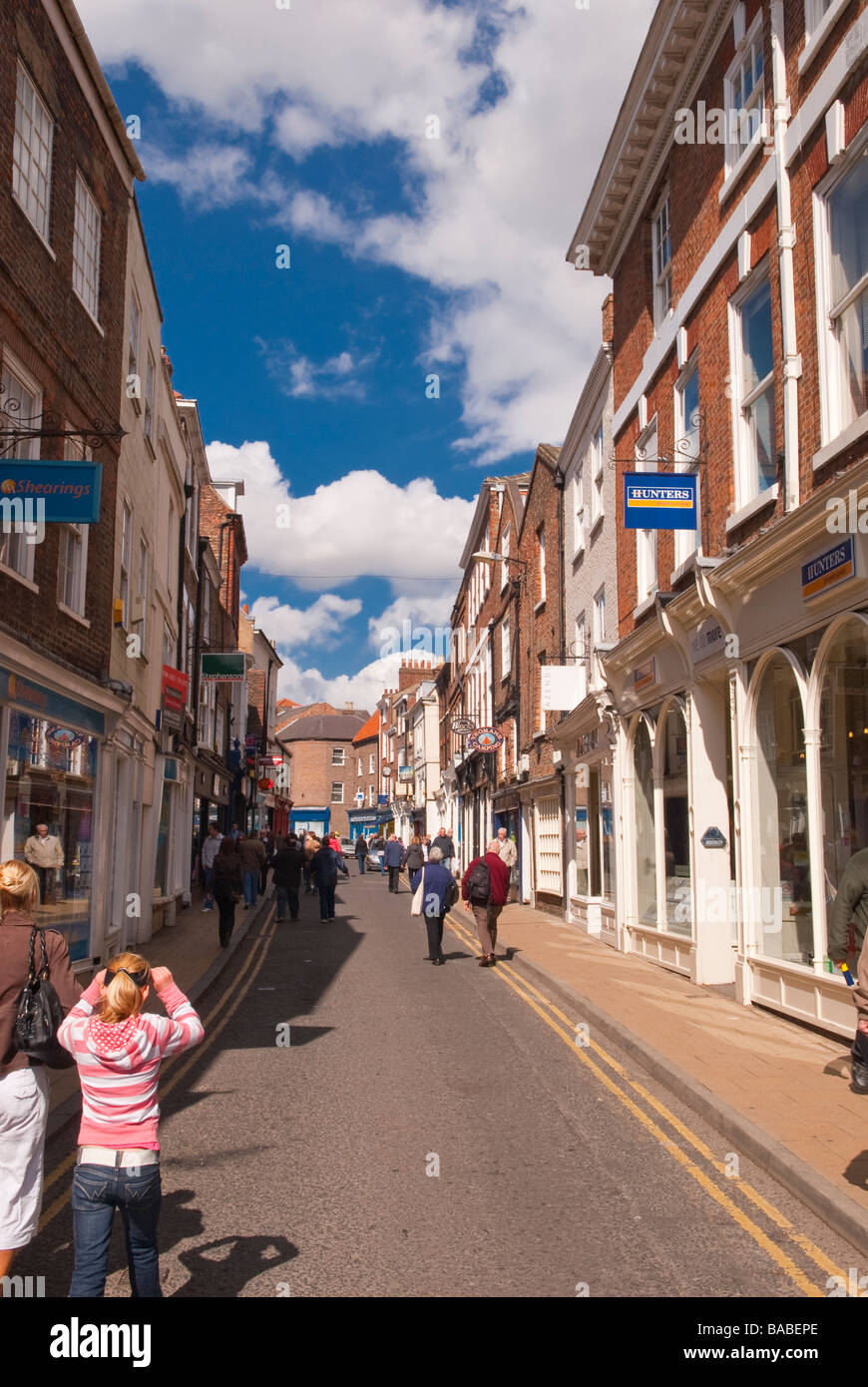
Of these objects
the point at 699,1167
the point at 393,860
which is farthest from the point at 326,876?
the point at 699,1167

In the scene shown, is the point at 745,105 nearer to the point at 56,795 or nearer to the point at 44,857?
the point at 56,795

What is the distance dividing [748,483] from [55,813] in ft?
27.2

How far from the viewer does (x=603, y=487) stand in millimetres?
19031

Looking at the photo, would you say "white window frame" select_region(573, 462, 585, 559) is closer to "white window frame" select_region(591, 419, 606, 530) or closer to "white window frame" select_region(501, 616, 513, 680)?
"white window frame" select_region(591, 419, 606, 530)

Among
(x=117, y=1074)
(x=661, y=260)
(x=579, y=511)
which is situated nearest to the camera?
(x=117, y=1074)

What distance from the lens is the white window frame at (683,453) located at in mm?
13600

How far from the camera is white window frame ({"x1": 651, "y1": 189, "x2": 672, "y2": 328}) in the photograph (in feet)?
50.3

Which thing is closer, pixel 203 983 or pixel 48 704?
pixel 48 704

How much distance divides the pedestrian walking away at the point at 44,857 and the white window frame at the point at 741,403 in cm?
808

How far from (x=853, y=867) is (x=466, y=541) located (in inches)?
1416

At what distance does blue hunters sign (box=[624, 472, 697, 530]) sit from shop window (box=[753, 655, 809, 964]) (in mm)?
2325

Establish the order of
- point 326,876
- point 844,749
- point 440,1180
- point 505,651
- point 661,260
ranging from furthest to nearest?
point 505,651, point 326,876, point 661,260, point 844,749, point 440,1180

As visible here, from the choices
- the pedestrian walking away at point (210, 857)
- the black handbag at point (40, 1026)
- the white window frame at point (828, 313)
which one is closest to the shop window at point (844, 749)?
the white window frame at point (828, 313)

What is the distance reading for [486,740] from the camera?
30781mm
